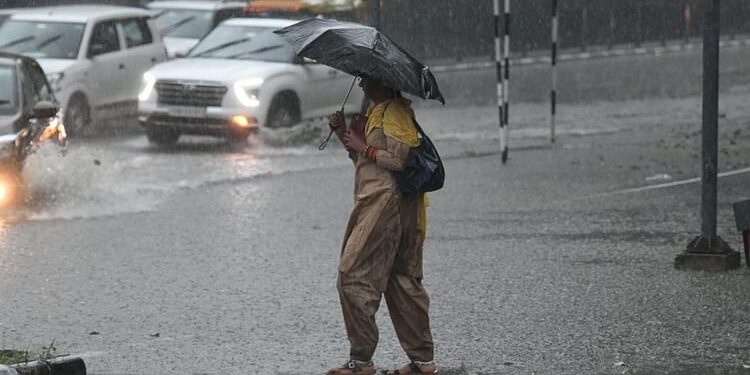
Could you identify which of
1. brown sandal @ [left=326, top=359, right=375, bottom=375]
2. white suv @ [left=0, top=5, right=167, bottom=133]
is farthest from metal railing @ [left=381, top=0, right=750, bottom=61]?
brown sandal @ [left=326, top=359, right=375, bottom=375]

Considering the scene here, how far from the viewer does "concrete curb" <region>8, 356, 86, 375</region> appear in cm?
757

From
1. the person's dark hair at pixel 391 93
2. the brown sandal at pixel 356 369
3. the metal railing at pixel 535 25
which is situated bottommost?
the metal railing at pixel 535 25

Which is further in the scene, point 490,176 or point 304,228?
point 490,176

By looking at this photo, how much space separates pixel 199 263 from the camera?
11820 millimetres

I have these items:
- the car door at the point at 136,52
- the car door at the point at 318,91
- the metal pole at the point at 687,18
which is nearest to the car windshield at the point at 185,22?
the car door at the point at 136,52

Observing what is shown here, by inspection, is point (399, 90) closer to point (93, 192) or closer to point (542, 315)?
point (542, 315)

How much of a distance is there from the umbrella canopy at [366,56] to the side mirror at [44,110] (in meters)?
7.38

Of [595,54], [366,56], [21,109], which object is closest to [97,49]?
[21,109]

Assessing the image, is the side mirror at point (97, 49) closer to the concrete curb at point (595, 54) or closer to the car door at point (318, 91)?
the car door at point (318, 91)

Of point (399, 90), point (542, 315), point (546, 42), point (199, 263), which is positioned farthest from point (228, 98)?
point (546, 42)

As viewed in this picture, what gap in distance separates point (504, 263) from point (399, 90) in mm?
4017

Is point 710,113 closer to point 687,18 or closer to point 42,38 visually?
point 42,38

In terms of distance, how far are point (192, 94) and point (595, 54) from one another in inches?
787

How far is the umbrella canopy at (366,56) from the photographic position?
7797 mm
